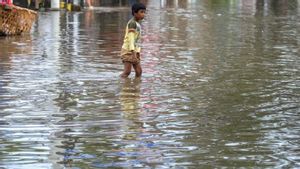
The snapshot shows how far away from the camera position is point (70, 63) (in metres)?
13.0

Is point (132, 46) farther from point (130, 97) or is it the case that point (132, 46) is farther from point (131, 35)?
point (130, 97)

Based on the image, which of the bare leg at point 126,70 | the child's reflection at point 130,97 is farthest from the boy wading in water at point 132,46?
the child's reflection at point 130,97

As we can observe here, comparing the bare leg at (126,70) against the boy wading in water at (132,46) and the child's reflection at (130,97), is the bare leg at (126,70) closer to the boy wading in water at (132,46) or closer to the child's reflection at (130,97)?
the boy wading in water at (132,46)

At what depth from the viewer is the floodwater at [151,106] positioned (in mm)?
6203

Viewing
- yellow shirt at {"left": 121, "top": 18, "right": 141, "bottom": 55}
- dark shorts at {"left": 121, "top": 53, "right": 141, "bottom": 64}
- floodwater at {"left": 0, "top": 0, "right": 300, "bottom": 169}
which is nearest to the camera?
floodwater at {"left": 0, "top": 0, "right": 300, "bottom": 169}

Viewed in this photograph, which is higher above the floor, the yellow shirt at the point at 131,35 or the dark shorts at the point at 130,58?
the yellow shirt at the point at 131,35

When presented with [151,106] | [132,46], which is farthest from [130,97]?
[132,46]

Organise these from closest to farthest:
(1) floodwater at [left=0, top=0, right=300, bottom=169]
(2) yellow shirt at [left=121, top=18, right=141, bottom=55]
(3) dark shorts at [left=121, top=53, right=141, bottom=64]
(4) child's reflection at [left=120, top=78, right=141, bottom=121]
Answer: (1) floodwater at [left=0, top=0, right=300, bottom=169] → (4) child's reflection at [left=120, top=78, right=141, bottom=121] → (2) yellow shirt at [left=121, top=18, right=141, bottom=55] → (3) dark shorts at [left=121, top=53, right=141, bottom=64]

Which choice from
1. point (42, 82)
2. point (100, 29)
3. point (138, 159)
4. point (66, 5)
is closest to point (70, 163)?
point (138, 159)

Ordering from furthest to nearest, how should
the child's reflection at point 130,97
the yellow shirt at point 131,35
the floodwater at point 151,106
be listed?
the yellow shirt at point 131,35 → the child's reflection at point 130,97 → the floodwater at point 151,106

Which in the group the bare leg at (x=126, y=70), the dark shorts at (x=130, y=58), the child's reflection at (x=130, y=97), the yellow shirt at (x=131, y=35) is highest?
the yellow shirt at (x=131, y=35)

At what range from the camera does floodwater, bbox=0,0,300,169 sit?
6.20 metres

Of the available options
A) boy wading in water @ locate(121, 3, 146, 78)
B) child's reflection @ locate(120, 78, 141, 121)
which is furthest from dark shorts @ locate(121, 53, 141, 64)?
child's reflection @ locate(120, 78, 141, 121)

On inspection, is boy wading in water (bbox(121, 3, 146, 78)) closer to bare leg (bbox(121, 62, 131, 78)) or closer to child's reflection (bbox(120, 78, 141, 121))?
bare leg (bbox(121, 62, 131, 78))
